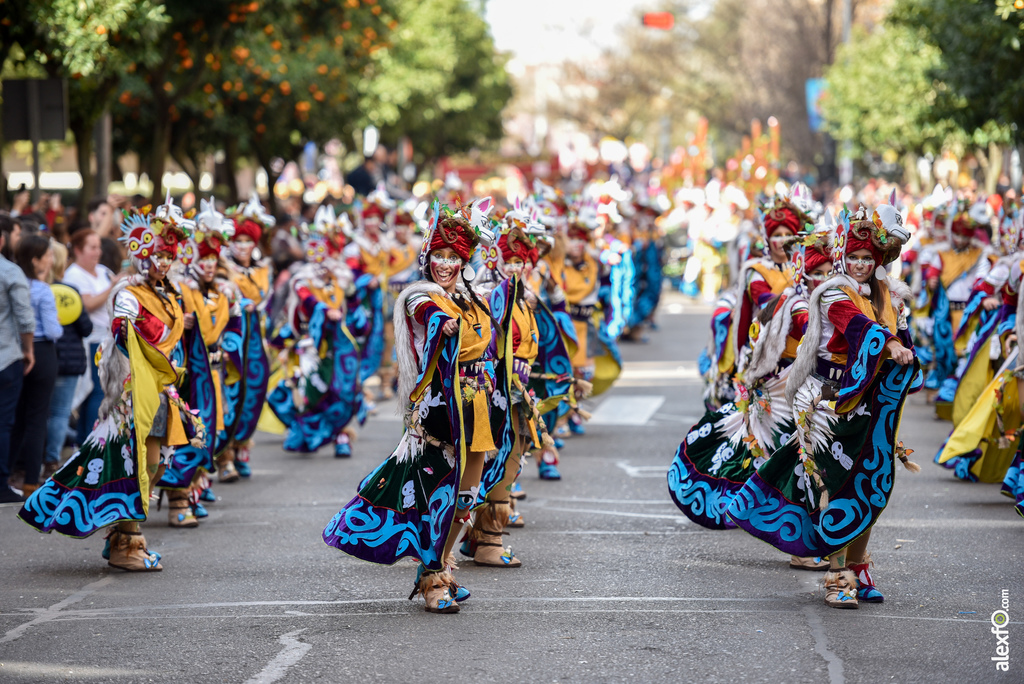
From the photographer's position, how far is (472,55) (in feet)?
157

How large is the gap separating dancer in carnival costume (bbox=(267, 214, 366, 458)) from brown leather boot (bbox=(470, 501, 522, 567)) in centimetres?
432

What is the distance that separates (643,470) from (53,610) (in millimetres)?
5306

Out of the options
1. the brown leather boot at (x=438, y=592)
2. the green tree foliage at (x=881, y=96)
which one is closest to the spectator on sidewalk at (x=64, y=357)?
the brown leather boot at (x=438, y=592)

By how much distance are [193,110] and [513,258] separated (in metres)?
17.4

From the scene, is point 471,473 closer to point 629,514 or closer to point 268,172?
point 629,514

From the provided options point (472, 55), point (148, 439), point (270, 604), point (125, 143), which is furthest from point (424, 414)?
point (472, 55)

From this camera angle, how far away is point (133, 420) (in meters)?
7.51

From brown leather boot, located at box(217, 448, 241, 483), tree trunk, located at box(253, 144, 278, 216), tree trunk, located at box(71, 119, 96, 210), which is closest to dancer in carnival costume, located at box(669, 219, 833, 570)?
brown leather boot, located at box(217, 448, 241, 483)

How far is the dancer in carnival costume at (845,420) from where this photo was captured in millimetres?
6379

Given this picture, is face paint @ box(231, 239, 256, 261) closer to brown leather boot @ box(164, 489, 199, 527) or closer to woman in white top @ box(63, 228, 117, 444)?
woman in white top @ box(63, 228, 117, 444)

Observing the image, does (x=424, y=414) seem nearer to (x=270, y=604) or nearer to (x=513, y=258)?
(x=270, y=604)

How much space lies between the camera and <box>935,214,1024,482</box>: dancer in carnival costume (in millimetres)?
9320

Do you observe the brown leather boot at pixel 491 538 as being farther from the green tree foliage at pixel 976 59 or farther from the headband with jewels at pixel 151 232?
the green tree foliage at pixel 976 59

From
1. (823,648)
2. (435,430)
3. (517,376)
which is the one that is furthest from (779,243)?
(823,648)
